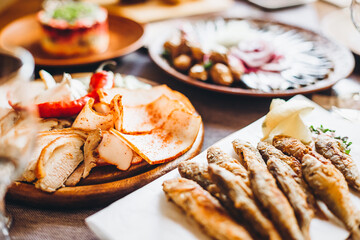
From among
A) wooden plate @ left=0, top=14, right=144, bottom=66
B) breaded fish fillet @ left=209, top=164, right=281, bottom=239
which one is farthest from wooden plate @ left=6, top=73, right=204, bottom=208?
wooden plate @ left=0, top=14, right=144, bottom=66

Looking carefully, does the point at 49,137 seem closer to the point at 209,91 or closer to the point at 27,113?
the point at 27,113

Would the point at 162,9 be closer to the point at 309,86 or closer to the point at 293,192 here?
the point at 309,86

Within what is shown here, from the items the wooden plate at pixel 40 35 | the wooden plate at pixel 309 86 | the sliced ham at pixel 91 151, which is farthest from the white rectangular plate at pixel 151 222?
the wooden plate at pixel 40 35

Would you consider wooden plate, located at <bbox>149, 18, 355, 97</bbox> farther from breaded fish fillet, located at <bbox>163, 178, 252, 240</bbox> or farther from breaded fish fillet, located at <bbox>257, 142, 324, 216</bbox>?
breaded fish fillet, located at <bbox>163, 178, 252, 240</bbox>

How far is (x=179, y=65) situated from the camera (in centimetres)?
180

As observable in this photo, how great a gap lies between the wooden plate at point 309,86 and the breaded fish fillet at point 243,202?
0.74 m

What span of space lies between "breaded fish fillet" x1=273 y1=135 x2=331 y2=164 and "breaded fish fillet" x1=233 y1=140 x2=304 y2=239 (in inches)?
8.1

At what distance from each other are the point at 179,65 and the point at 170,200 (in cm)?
97

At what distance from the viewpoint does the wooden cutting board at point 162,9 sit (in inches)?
109

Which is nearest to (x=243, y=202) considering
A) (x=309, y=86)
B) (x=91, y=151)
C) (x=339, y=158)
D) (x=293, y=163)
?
(x=293, y=163)

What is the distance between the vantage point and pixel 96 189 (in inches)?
42.6

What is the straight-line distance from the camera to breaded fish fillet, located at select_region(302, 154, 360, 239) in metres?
0.92

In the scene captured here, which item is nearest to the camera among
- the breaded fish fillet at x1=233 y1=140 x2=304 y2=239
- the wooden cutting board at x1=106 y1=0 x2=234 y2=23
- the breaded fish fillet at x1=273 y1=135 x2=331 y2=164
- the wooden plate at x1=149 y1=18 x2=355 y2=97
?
the breaded fish fillet at x1=233 y1=140 x2=304 y2=239

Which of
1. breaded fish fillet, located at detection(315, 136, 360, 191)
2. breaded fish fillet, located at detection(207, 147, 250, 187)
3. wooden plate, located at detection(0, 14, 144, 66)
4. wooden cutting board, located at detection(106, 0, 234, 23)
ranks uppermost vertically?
breaded fish fillet, located at detection(315, 136, 360, 191)
